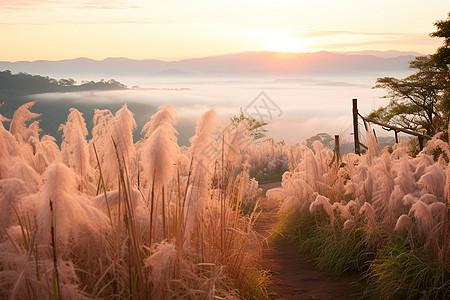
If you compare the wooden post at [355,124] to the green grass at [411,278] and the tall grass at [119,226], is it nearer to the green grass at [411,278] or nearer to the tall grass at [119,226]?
the green grass at [411,278]

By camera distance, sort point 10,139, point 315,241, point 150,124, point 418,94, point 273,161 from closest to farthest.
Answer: point 150,124
point 10,139
point 315,241
point 273,161
point 418,94

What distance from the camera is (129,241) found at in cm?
297

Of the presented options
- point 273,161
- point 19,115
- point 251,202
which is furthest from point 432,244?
point 273,161

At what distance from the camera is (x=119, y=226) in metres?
3.09

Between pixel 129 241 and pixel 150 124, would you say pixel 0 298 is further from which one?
pixel 150 124

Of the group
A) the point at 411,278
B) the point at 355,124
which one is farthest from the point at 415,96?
the point at 411,278

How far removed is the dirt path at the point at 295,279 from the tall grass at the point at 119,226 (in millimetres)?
1117

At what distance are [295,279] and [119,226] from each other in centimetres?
324

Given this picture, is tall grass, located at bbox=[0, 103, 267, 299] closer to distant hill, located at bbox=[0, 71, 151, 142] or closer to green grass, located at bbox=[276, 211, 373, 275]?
green grass, located at bbox=[276, 211, 373, 275]

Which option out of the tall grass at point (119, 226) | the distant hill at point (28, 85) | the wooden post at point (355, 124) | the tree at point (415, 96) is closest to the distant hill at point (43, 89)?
the distant hill at point (28, 85)

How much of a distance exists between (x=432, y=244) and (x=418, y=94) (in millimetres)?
37668

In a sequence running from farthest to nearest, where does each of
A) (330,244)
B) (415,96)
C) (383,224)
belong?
(415,96) < (330,244) < (383,224)

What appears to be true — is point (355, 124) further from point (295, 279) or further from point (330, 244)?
point (295, 279)

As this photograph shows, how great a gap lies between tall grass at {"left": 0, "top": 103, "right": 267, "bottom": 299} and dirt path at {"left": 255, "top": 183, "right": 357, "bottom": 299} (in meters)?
1.12
